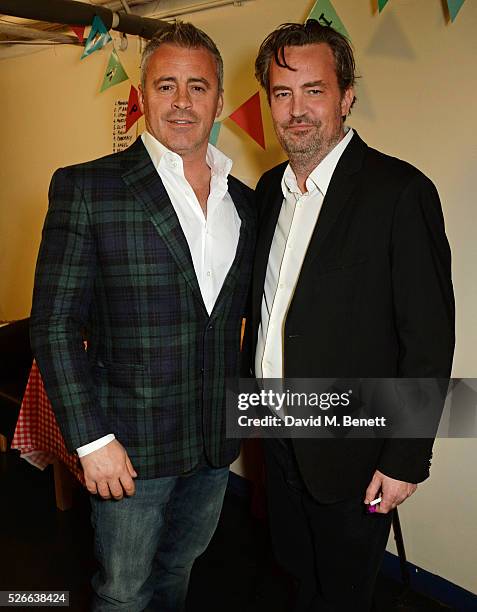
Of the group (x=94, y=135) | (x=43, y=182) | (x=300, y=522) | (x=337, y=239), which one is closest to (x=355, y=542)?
(x=300, y=522)

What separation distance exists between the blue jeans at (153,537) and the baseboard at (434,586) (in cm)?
96

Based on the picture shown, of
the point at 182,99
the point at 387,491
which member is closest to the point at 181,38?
the point at 182,99

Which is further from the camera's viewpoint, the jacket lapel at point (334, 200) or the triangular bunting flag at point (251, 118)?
the triangular bunting flag at point (251, 118)

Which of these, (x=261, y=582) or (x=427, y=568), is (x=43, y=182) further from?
(x=427, y=568)

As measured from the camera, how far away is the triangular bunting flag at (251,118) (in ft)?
8.31

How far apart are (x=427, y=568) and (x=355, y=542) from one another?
899 millimetres

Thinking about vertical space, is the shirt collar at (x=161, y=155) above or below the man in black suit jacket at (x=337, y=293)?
above

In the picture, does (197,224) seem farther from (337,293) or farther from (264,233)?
(337,293)

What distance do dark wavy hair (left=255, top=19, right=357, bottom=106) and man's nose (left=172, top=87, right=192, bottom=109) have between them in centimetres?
24

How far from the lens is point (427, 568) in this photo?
7.44 ft

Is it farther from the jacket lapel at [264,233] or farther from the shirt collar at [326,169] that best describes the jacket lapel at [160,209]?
the shirt collar at [326,169]

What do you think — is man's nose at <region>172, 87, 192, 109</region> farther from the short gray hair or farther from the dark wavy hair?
the dark wavy hair

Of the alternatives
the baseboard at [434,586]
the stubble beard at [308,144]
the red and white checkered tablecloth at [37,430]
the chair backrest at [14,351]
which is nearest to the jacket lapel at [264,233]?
the stubble beard at [308,144]

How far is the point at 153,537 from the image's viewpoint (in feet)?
5.12
